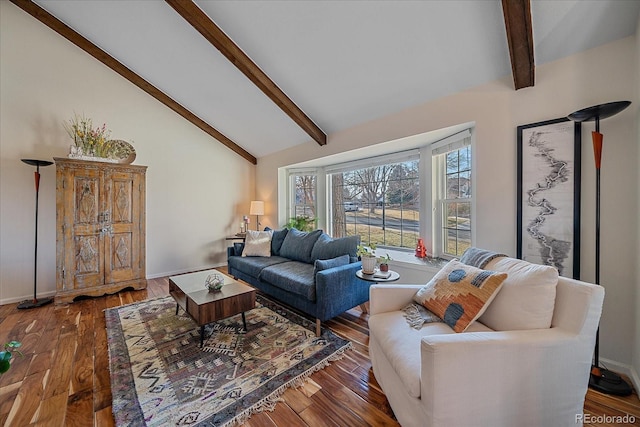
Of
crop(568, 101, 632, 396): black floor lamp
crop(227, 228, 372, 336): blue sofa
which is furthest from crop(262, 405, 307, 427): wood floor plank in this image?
crop(568, 101, 632, 396): black floor lamp

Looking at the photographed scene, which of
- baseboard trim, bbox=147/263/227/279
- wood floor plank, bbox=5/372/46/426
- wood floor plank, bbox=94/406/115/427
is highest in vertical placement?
baseboard trim, bbox=147/263/227/279

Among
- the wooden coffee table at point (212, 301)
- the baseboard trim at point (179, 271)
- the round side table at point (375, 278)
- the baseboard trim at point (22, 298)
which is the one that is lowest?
the baseboard trim at point (22, 298)

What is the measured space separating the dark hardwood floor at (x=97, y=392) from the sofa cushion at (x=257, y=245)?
1.68 meters

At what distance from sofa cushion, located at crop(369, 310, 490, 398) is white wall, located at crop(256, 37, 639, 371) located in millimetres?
1099

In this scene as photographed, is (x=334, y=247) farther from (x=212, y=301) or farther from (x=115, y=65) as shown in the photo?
(x=115, y=65)

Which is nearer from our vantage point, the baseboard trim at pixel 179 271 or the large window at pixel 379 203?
the large window at pixel 379 203

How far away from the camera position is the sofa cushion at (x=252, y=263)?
3.09 m

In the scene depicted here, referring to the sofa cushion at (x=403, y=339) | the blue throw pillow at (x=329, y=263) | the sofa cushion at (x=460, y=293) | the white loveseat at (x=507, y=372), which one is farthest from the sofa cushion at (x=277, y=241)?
the white loveseat at (x=507, y=372)

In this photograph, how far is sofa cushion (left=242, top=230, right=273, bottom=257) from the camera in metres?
3.61

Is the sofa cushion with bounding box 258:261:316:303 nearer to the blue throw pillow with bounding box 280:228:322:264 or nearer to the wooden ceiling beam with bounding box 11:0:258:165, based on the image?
the blue throw pillow with bounding box 280:228:322:264

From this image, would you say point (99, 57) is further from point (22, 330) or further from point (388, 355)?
point (388, 355)

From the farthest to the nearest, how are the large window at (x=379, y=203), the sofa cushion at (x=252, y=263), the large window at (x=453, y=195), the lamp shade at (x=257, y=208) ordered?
the lamp shade at (x=257, y=208) → the large window at (x=379, y=203) → the sofa cushion at (x=252, y=263) → the large window at (x=453, y=195)

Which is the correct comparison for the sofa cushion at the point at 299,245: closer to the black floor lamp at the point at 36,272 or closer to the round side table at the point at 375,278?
the round side table at the point at 375,278

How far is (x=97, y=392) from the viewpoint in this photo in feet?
5.26
